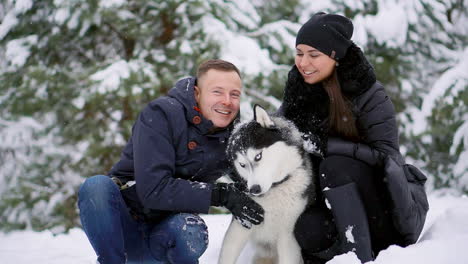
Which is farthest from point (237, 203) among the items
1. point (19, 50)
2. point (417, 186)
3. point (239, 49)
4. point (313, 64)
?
point (19, 50)

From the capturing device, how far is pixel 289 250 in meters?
2.28

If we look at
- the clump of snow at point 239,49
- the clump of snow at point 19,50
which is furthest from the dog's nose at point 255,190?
the clump of snow at point 19,50

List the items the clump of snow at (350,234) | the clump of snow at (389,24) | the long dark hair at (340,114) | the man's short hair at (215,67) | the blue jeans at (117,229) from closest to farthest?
the clump of snow at (350,234) < the blue jeans at (117,229) < the long dark hair at (340,114) < the man's short hair at (215,67) < the clump of snow at (389,24)

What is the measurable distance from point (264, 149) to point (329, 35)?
2.44 ft

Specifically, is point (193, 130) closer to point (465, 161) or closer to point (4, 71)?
point (4, 71)

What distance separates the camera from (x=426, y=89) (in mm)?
7539

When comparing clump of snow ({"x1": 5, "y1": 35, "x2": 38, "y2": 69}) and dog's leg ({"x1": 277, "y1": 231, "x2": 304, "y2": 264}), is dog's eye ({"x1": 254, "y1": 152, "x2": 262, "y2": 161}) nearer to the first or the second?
dog's leg ({"x1": 277, "y1": 231, "x2": 304, "y2": 264})

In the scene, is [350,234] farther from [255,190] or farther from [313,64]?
[313,64]

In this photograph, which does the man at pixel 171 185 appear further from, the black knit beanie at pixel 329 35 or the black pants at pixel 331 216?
the black knit beanie at pixel 329 35

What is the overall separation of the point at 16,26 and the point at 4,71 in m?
0.61

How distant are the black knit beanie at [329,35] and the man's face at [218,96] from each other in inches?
19.5

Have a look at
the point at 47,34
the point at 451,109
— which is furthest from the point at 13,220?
the point at 451,109

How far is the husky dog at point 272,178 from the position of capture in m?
2.28

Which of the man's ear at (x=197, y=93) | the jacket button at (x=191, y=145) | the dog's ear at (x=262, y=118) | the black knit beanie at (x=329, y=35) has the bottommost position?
the jacket button at (x=191, y=145)
